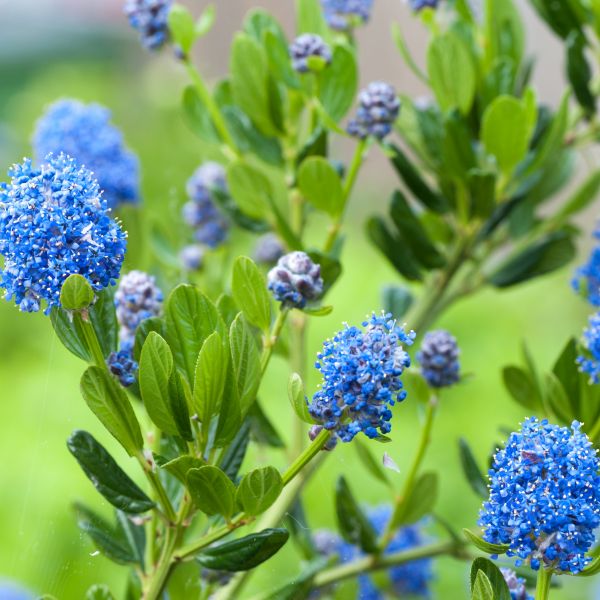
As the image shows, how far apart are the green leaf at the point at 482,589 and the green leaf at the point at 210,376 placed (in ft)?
0.52

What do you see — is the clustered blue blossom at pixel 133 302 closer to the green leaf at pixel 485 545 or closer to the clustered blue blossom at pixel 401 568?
the green leaf at pixel 485 545

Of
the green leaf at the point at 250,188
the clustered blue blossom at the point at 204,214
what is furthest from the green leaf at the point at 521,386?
the clustered blue blossom at the point at 204,214

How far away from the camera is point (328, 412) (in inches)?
21.4

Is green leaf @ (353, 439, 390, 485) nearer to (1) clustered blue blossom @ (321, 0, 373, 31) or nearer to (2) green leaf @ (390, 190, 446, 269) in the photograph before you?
(2) green leaf @ (390, 190, 446, 269)

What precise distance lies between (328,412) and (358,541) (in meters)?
0.32

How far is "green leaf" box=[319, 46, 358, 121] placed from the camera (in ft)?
2.72

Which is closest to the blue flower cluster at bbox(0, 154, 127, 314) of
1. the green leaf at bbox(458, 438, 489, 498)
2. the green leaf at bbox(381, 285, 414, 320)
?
the green leaf at bbox(458, 438, 489, 498)

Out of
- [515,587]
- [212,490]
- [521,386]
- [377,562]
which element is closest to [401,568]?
[377,562]

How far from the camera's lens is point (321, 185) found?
793mm

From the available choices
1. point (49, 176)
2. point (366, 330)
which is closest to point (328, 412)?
point (366, 330)

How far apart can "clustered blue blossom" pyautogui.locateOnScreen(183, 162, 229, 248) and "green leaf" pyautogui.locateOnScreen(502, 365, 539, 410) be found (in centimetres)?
32

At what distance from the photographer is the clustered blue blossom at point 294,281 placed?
0.63m

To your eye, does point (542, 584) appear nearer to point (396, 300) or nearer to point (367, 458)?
point (367, 458)

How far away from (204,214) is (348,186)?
246mm
